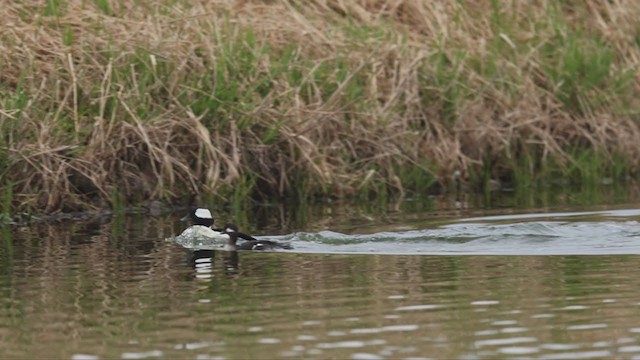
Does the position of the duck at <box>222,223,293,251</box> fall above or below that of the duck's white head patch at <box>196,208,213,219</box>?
below

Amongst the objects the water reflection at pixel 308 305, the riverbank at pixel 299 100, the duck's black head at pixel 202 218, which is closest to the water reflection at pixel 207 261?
the water reflection at pixel 308 305

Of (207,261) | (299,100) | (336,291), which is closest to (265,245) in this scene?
(207,261)

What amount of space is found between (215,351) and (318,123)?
7.97 metres

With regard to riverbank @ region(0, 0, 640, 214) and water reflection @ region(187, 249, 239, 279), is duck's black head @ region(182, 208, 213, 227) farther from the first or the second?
riverbank @ region(0, 0, 640, 214)

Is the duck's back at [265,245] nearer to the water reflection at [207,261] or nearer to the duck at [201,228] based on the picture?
the water reflection at [207,261]

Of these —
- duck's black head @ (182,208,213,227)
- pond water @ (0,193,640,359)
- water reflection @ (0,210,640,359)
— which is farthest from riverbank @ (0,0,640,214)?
water reflection @ (0,210,640,359)

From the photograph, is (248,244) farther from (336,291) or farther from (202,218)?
(336,291)

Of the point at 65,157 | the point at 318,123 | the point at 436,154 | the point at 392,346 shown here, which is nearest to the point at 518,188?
the point at 436,154

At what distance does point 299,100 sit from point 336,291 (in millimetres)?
6149

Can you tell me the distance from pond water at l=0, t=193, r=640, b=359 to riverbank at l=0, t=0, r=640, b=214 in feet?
3.33

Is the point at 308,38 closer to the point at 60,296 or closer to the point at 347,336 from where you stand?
the point at 60,296

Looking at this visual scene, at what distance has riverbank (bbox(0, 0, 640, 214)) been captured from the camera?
14.0 m

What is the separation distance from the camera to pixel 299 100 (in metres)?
14.8

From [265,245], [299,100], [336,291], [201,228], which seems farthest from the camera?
[299,100]
